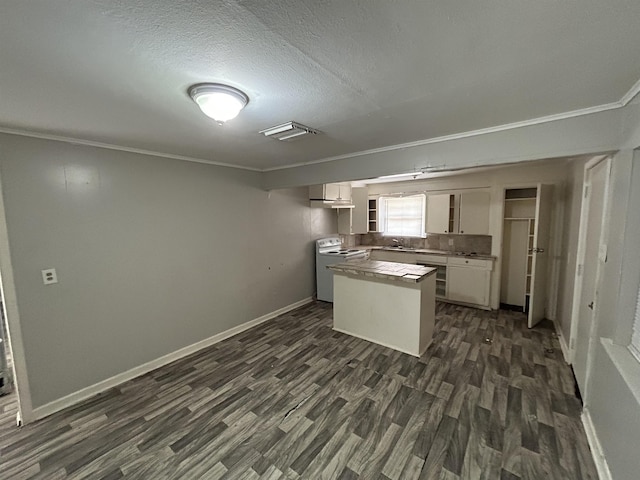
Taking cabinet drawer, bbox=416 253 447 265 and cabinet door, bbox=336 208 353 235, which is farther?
cabinet door, bbox=336 208 353 235

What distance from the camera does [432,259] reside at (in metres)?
4.91

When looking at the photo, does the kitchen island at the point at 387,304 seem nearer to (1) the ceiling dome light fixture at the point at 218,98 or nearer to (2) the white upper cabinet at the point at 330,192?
(2) the white upper cabinet at the point at 330,192

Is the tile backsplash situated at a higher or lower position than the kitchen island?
higher

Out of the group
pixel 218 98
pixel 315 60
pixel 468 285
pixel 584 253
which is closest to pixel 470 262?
pixel 468 285

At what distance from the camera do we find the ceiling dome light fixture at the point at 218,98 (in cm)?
144

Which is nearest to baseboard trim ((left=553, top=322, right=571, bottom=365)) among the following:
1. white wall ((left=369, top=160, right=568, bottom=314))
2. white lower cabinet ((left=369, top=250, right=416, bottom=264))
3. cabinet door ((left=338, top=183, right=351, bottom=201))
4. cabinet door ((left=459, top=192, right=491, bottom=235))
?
white wall ((left=369, top=160, right=568, bottom=314))

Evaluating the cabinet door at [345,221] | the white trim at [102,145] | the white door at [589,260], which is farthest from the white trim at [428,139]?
the cabinet door at [345,221]

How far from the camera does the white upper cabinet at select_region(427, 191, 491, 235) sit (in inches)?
178

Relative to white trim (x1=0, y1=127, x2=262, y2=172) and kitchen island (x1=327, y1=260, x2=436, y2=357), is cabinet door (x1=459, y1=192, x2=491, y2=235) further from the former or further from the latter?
white trim (x1=0, y1=127, x2=262, y2=172)

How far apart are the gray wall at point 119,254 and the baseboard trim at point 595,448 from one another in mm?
3675

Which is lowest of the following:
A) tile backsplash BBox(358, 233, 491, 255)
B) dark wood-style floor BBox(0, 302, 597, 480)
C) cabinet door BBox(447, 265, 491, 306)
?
dark wood-style floor BBox(0, 302, 597, 480)

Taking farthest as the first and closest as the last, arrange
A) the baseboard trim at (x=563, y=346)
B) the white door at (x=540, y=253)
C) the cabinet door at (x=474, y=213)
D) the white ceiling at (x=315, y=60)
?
the cabinet door at (x=474, y=213) → the white door at (x=540, y=253) → the baseboard trim at (x=563, y=346) → the white ceiling at (x=315, y=60)

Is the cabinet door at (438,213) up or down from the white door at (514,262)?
up

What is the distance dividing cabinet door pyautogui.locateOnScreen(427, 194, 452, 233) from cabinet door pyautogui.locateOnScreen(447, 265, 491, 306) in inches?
29.5
